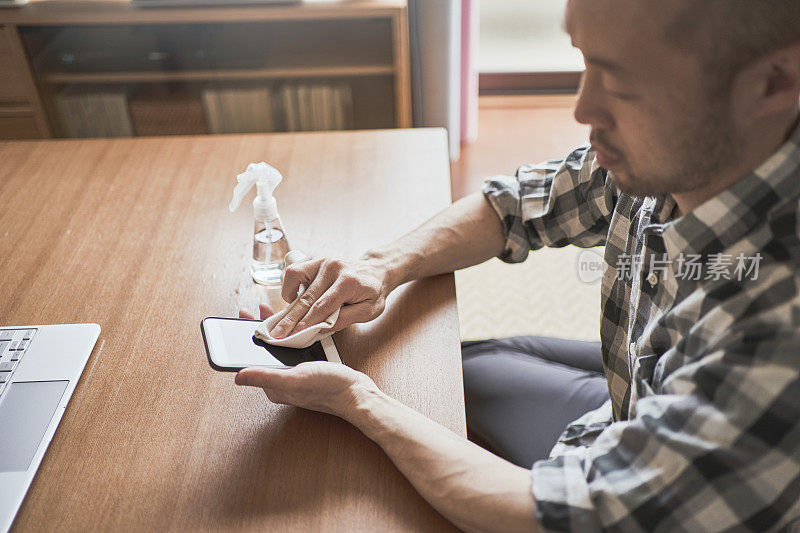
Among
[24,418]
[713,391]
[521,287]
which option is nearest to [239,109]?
[521,287]

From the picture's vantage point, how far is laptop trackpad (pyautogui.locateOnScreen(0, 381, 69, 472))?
764 mm

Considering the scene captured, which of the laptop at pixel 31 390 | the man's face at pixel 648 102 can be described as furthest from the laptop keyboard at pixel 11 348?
the man's face at pixel 648 102

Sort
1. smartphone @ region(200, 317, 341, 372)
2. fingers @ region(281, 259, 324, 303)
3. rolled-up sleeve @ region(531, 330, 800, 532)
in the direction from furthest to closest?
fingers @ region(281, 259, 324, 303), smartphone @ region(200, 317, 341, 372), rolled-up sleeve @ region(531, 330, 800, 532)

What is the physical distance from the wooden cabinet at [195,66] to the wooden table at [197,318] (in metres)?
1.19

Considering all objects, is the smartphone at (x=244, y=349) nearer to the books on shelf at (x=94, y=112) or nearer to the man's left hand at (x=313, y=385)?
the man's left hand at (x=313, y=385)

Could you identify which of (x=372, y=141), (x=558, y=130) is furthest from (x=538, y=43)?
(x=372, y=141)

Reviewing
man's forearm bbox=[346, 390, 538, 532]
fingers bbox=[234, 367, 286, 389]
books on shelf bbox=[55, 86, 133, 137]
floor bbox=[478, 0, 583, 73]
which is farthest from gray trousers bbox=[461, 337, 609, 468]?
floor bbox=[478, 0, 583, 73]

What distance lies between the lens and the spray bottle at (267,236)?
0.98 meters

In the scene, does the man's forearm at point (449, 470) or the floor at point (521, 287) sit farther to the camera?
the floor at point (521, 287)

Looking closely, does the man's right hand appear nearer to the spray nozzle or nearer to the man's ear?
the spray nozzle

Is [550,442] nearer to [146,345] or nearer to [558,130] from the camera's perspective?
[146,345]

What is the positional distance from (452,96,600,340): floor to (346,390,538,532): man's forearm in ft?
3.93

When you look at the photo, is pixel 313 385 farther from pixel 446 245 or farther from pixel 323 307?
pixel 446 245

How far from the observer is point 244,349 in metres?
0.86
